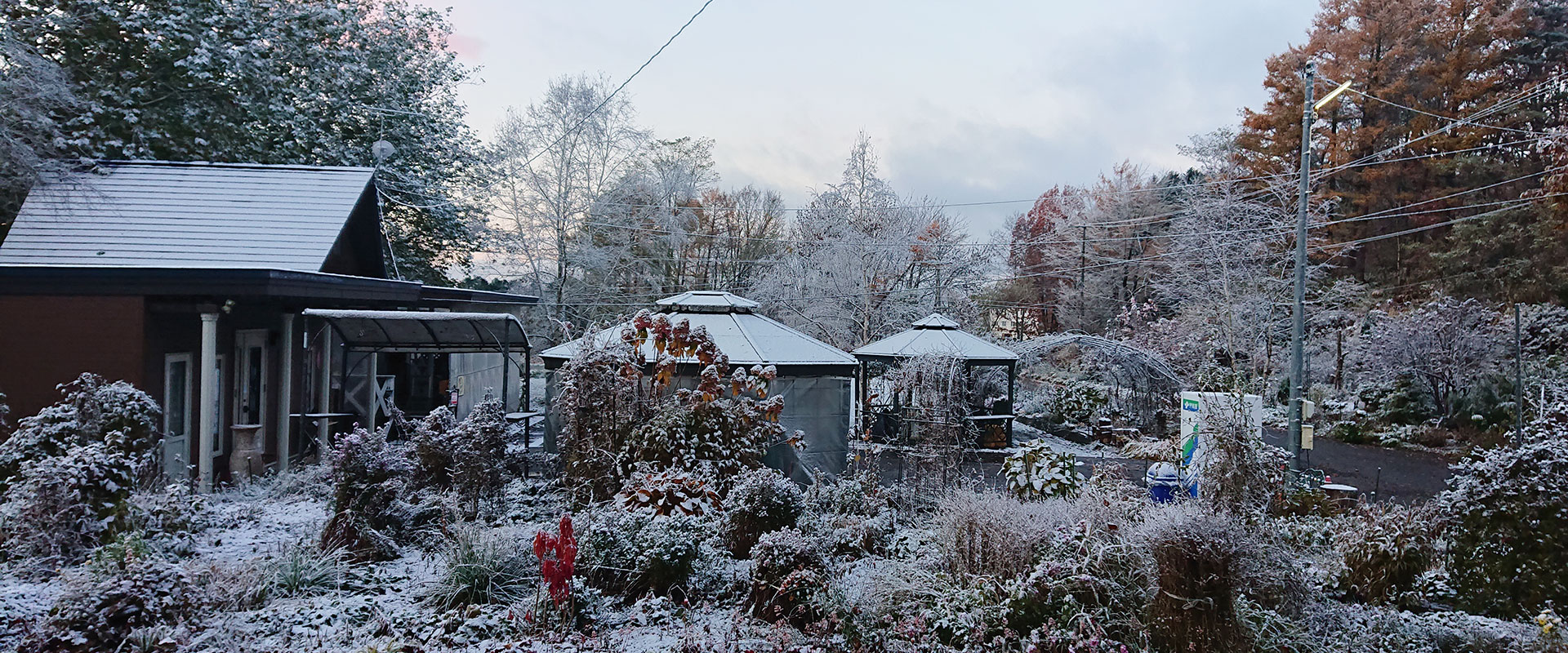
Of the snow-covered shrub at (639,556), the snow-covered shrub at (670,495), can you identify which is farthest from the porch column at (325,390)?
the snow-covered shrub at (639,556)

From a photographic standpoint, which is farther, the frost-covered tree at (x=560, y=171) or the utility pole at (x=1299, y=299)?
the frost-covered tree at (x=560, y=171)

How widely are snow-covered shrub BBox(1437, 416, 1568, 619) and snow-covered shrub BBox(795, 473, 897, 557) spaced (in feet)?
12.3

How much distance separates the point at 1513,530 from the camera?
5.06 m

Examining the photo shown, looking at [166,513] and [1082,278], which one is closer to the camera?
[166,513]

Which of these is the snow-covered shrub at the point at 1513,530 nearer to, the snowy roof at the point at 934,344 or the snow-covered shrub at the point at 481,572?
the snow-covered shrub at the point at 481,572

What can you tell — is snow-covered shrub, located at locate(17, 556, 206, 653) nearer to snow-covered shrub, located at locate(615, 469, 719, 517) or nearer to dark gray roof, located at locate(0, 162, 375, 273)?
snow-covered shrub, located at locate(615, 469, 719, 517)

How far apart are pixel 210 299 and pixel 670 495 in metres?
5.51

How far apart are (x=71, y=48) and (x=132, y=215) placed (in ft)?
27.6

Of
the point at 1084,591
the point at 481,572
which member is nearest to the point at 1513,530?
the point at 1084,591

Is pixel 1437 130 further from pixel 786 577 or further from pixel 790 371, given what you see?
pixel 786 577

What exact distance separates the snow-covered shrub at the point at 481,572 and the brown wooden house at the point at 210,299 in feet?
12.3

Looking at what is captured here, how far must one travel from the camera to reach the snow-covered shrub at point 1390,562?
206 inches

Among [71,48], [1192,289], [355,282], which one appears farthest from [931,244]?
[71,48]

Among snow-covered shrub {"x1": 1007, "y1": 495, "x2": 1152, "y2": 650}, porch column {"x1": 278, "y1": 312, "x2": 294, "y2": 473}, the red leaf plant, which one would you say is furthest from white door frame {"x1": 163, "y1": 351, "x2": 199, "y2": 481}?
snow-covered shrub {"x1": 1007, "y1": 495, "x2": 1152, "y2": 650}
